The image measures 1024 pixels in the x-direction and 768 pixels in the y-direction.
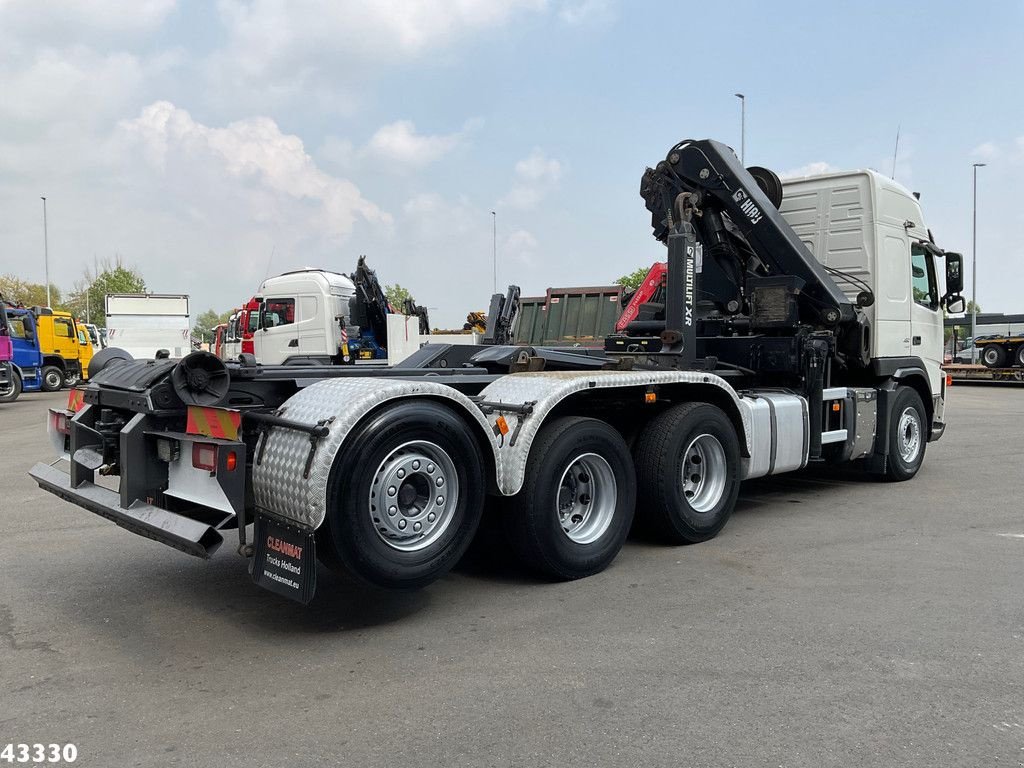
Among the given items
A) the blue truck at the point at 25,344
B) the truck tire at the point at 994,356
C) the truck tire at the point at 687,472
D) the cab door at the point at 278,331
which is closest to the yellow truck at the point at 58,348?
the blue truck at the point at 25,344

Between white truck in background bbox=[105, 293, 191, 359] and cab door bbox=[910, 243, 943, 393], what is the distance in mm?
24739

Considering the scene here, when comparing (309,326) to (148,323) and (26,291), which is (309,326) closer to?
(148,323)

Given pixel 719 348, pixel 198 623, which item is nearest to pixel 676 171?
pixel 719 348

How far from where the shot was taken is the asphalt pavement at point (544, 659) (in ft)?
10.6

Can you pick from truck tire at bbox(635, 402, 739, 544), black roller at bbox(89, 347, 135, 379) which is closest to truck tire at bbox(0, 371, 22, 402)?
black roller at bbox(89, 347, 135, 379)

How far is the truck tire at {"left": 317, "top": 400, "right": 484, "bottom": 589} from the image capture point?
165 inches

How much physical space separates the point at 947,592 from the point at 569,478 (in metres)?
2.41

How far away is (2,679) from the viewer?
388 centimetres

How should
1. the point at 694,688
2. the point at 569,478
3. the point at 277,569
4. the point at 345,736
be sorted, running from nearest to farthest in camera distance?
the point at 345,736, the point at 694,688, the point at 277,569, the point at 569,478

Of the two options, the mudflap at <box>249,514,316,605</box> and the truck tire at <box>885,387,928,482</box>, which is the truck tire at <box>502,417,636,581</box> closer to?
the mudflap at <box>249,514,316,605</box>

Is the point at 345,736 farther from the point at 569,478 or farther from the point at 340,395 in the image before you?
the point at 569,478

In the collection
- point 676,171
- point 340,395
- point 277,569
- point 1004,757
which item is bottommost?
point 1004,757

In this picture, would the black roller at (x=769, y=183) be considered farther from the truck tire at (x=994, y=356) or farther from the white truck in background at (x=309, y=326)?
the truck tire at (x=994, y=356)

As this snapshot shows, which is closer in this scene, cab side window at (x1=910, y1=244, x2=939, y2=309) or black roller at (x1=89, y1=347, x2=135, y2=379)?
black roller at (x1=89, y1=347, x2=135, y2=379)
